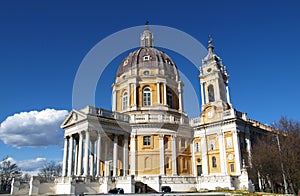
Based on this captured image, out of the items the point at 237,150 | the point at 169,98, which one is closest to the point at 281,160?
the point at 237,150

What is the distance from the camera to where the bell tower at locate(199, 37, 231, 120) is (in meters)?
42.1

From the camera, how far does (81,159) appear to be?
36.5 m

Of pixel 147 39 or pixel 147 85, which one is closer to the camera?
pixel 147 85

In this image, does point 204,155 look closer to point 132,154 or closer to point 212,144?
point 212,144

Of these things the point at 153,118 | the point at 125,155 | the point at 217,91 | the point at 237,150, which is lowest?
the point at 125,155

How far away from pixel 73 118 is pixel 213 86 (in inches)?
928

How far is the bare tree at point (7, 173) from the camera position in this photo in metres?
60.7

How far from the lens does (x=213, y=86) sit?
1758 inches

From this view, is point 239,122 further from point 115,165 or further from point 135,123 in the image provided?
point 115,165

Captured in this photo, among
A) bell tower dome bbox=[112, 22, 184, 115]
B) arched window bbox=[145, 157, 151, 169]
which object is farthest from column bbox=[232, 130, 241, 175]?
bell tower dome bbox=[112, 22, 184, 115]

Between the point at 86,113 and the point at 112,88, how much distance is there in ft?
64.4

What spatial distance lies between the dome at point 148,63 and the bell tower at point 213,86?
7984mm

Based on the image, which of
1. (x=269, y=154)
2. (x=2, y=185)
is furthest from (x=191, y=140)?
(x=2, y=185)

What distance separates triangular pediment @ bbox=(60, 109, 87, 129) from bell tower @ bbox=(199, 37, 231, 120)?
65.1 ft
